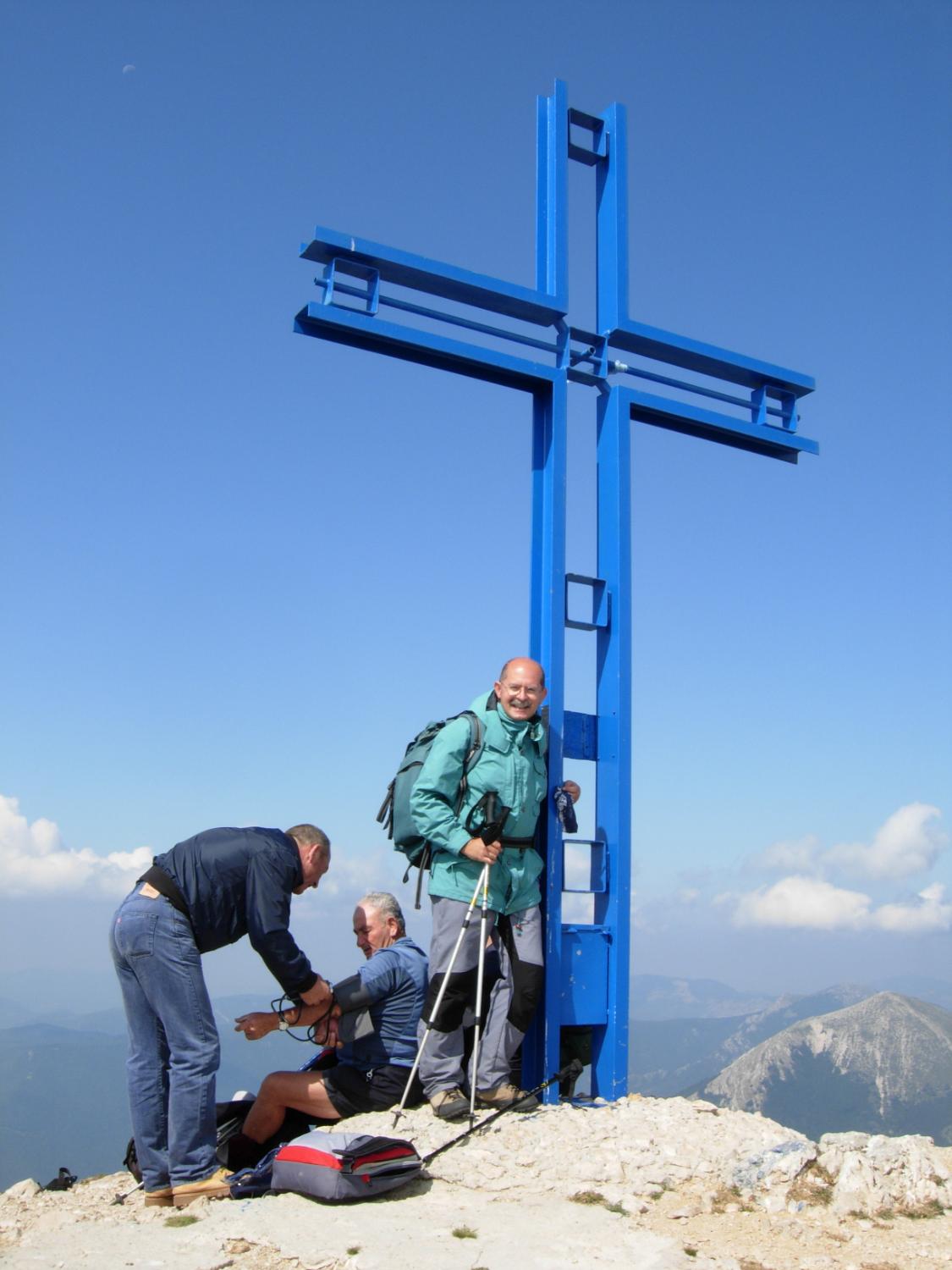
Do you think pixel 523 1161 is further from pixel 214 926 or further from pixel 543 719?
pixel 543 719

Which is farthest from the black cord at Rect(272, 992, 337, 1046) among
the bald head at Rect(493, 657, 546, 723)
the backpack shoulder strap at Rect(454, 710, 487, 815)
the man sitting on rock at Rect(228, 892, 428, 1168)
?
the bald head at Rect(493, 657, 546, 723)

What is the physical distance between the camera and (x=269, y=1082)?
6.98 m

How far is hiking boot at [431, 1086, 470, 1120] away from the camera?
6.66 meters

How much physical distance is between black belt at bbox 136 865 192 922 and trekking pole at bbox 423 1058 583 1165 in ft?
5.91

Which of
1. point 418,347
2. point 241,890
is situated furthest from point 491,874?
point 418,347

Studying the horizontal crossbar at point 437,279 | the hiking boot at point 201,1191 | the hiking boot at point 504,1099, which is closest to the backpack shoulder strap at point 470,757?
the hiking boot at point 504,1099

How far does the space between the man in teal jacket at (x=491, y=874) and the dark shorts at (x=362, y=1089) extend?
0.62 ft

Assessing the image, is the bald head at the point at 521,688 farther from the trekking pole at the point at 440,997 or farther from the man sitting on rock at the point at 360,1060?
the man sitting on rock at the point at 360,1060

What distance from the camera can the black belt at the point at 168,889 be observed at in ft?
20.1

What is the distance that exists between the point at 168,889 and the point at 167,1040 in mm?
787

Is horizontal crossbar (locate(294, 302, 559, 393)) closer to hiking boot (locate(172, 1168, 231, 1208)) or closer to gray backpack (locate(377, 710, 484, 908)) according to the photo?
gray backpack (locate(377, 710, 484, 908))

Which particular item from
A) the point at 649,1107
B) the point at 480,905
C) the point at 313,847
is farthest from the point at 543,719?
the point at 649,1107

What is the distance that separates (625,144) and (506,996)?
656cm

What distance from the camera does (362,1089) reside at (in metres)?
6.84
